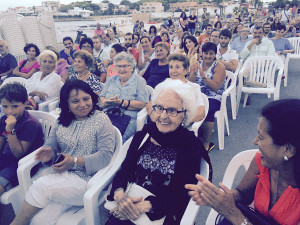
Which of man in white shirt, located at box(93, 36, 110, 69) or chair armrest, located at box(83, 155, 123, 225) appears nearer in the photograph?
chair armrest, located at box(83, 155, 123, 225)

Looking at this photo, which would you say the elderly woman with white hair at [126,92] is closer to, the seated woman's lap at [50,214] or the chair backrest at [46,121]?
the chair backrest at [46,121]

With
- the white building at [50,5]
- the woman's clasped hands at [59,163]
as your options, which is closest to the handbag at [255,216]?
the woman's clasped hands at [59,163]

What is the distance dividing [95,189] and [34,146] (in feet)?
2.87

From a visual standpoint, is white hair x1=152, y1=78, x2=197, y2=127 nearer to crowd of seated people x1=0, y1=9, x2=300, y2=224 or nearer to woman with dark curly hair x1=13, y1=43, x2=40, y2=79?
crowd of seated people x1=0, y1=9, x2=300, y2=224

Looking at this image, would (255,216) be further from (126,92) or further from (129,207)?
(126,92)

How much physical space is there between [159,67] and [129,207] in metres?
2.82

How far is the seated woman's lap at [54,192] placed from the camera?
1.69m

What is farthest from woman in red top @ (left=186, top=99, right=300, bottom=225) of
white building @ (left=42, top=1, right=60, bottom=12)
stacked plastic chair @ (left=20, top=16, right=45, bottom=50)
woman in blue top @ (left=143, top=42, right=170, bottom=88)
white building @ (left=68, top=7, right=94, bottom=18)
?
white building @ (left=68, top=7, right=94, bottom=18)

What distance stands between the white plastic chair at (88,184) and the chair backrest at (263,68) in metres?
3.45

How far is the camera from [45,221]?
1.66 metres

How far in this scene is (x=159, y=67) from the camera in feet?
12.8

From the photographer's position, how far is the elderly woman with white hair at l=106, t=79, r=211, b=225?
1460mm

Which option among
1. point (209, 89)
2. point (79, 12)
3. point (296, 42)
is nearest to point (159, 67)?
point (209, 89)

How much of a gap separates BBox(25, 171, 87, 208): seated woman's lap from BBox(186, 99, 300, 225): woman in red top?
91 cm
